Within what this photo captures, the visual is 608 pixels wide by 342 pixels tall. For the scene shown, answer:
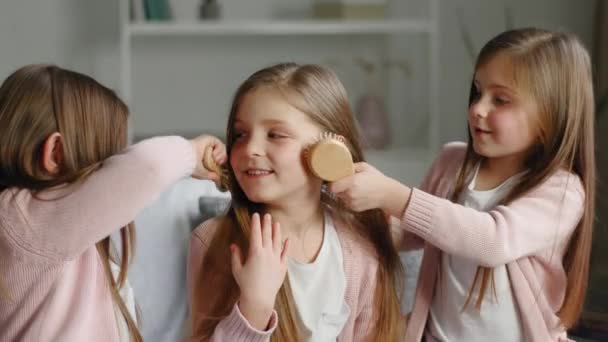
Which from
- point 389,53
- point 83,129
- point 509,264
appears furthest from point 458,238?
point 389,53

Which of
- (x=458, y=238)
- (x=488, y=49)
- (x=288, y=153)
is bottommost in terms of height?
(x=458, y=238)

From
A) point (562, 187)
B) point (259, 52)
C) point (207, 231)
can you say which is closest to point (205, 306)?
point (207, 231)

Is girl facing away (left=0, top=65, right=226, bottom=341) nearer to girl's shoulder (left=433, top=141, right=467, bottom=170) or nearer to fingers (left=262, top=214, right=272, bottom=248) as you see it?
fingers (left=262, top=214, right=272, bottom=248)

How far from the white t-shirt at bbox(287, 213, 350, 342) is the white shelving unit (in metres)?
2.26

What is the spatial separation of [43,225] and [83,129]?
0.15 meters

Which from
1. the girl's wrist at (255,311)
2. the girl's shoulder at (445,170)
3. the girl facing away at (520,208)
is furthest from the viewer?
the girl's shoulder at (445,170)

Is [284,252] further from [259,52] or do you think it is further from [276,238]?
[259,52]

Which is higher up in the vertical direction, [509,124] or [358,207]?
[509,124]

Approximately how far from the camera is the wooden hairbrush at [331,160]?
1.18 m

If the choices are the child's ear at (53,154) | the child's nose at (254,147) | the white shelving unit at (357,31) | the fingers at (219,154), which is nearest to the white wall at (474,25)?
the white shelving unit at (357,31)

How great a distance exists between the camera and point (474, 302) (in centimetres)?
131

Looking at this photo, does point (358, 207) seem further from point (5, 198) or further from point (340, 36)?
point (340, 36)

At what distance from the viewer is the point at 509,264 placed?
1301mm

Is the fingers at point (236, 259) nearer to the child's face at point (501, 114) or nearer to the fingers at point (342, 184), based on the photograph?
the fingers at point (342, 184)
